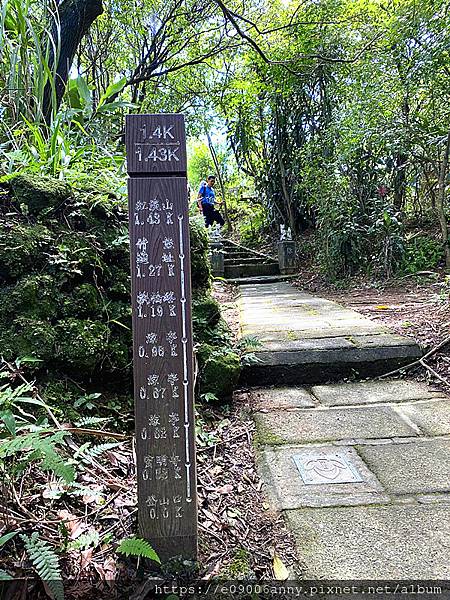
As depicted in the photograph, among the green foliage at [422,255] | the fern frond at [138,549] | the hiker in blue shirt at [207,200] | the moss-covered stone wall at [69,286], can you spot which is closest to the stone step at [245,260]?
the hiker in blue shirt at [207,200]

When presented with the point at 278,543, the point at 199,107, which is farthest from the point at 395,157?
the point at 278,543

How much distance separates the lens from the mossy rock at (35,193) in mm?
2113

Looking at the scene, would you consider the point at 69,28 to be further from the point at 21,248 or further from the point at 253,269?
the point at 253,269

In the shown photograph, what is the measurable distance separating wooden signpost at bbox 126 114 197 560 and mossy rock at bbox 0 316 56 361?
704mm

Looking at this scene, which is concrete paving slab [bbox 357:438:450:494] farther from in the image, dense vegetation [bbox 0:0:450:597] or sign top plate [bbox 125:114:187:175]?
sign top plate [bbox 125:114:187:175]

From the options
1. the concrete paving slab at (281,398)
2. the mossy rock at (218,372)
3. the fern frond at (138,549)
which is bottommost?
the concrete paving slab at (281,398)

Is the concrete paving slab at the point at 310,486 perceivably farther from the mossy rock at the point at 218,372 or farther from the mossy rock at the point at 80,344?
the mossy rock at the point at 80,344

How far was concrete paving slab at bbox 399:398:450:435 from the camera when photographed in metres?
2.01

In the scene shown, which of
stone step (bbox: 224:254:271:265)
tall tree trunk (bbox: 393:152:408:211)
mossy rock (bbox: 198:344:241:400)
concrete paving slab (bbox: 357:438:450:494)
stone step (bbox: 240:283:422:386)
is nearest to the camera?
concrete paving slab (bbox: 357:438:450:494)

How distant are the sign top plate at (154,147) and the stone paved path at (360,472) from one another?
115 centimetres

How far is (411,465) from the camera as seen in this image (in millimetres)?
1718

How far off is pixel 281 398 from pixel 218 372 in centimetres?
40

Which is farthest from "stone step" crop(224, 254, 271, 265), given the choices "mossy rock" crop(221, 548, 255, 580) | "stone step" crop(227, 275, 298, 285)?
"mossy rock" crop(221, 548, 255, 580)

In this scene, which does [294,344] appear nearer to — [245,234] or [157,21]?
[157,21]
